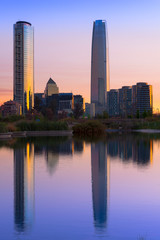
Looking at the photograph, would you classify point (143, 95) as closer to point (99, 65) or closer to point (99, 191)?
point (99, 65)

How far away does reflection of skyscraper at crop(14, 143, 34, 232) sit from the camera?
6032mm

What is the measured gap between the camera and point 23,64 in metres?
166

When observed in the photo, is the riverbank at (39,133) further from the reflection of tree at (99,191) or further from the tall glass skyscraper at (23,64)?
the tall glass skyscraper at (23,64)

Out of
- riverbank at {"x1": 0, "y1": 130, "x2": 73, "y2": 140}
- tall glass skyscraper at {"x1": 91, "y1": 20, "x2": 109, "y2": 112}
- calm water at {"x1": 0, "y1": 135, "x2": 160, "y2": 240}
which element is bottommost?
calm water at {"x1": 0, "y1": 135, "x2": 160, "y2": 240}

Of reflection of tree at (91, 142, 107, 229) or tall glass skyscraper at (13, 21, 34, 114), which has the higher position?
tall glass skyscraper at (13, 21, 34, 114)

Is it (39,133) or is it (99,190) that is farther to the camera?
(39,133)

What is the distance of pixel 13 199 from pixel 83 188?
208 centimetres

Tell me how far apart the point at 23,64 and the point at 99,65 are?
4556 centimetres

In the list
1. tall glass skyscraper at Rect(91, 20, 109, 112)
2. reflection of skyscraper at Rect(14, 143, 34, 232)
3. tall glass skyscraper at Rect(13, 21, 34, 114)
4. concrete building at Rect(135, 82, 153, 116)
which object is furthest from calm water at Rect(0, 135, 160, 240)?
concrete building at Rect(135, 82, 153, 116)

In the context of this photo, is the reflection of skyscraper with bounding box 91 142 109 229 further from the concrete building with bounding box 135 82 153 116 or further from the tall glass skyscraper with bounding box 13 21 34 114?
the concrete building with bounding box 135 82 153 116

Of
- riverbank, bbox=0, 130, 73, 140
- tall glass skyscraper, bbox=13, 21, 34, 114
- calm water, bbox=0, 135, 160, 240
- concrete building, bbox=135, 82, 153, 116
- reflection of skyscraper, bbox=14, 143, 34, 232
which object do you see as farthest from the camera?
concrete building, bbox=135, 82, 153, 116

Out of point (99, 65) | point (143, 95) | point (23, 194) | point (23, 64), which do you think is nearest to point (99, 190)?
point (23, 194)

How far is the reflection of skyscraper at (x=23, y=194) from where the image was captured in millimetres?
6032

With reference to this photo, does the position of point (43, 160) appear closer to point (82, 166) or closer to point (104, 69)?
point (82, 166)
